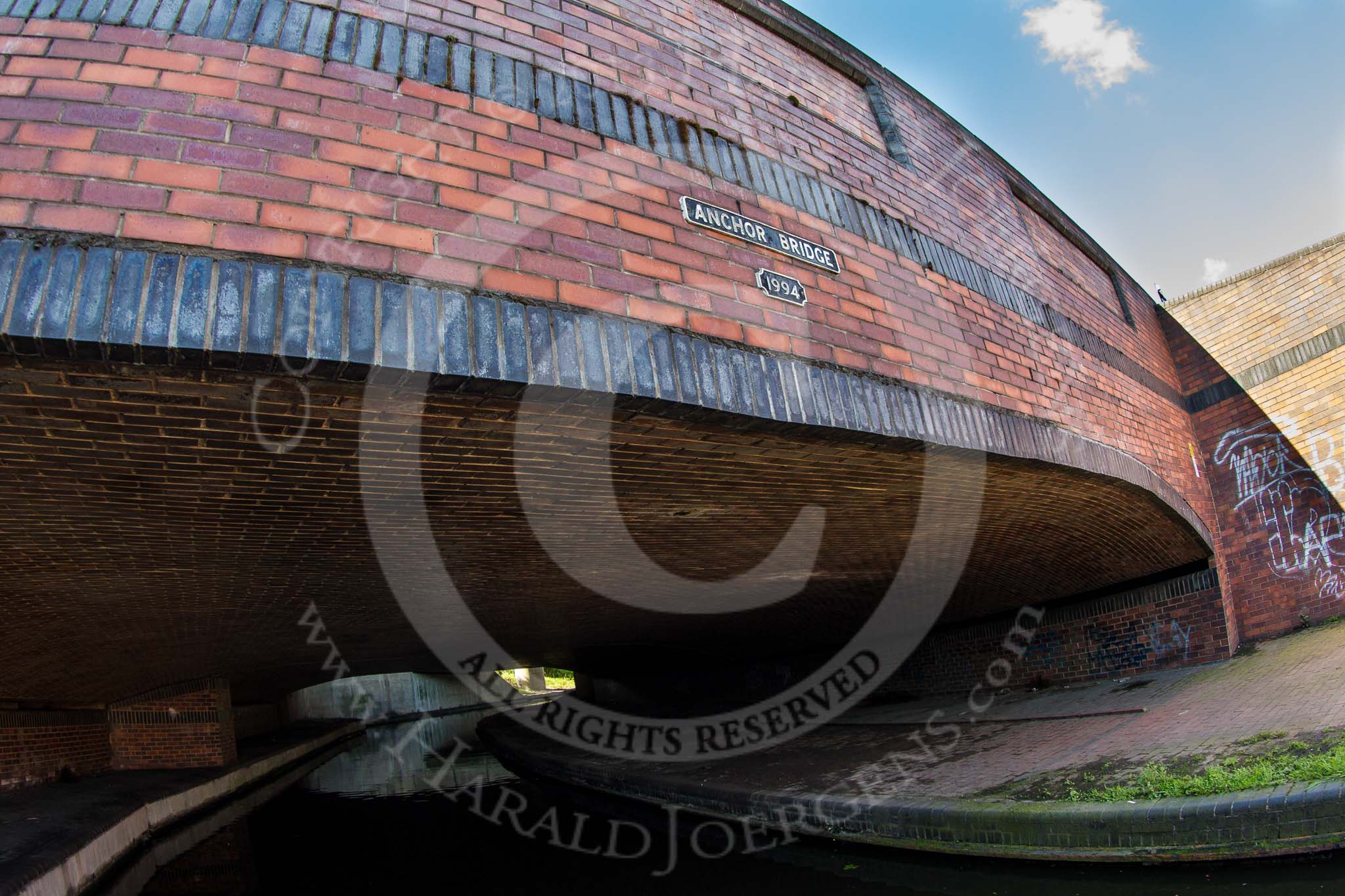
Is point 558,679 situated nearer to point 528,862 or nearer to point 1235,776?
point 528,862

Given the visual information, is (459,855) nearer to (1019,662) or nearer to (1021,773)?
(1021,773)

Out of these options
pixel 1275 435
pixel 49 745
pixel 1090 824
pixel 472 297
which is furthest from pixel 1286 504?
pixel 49 745

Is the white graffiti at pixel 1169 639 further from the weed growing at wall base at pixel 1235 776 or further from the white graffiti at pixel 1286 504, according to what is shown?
the weed growing at wall base at pixel 1235 776

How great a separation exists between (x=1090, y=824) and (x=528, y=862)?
3.59 m

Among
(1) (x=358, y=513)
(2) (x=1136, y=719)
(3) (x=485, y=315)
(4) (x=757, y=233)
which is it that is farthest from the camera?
(2) (x=1136, y=719)

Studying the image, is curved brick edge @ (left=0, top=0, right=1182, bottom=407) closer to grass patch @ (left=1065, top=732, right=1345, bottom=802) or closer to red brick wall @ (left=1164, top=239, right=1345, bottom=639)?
grass patch @ (left=1065, top=732, right=1345, bottom=802)

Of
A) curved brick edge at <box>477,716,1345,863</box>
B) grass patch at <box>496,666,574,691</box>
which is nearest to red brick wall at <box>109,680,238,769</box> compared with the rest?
curved brick edge at <box>477,716,1345,863</box>

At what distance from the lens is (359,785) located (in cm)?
1070

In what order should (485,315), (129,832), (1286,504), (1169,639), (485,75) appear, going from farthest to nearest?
(1286,504)
(1169,639)
(129,832)
(485,75)
(485,315)

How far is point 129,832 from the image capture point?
6535 millimetres

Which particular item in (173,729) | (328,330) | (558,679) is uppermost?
(328,330)

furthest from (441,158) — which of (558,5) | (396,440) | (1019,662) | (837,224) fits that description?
(1019,662)

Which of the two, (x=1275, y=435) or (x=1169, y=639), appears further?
(x=1275, y=435)

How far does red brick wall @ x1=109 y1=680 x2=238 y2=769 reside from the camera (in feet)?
30.1
